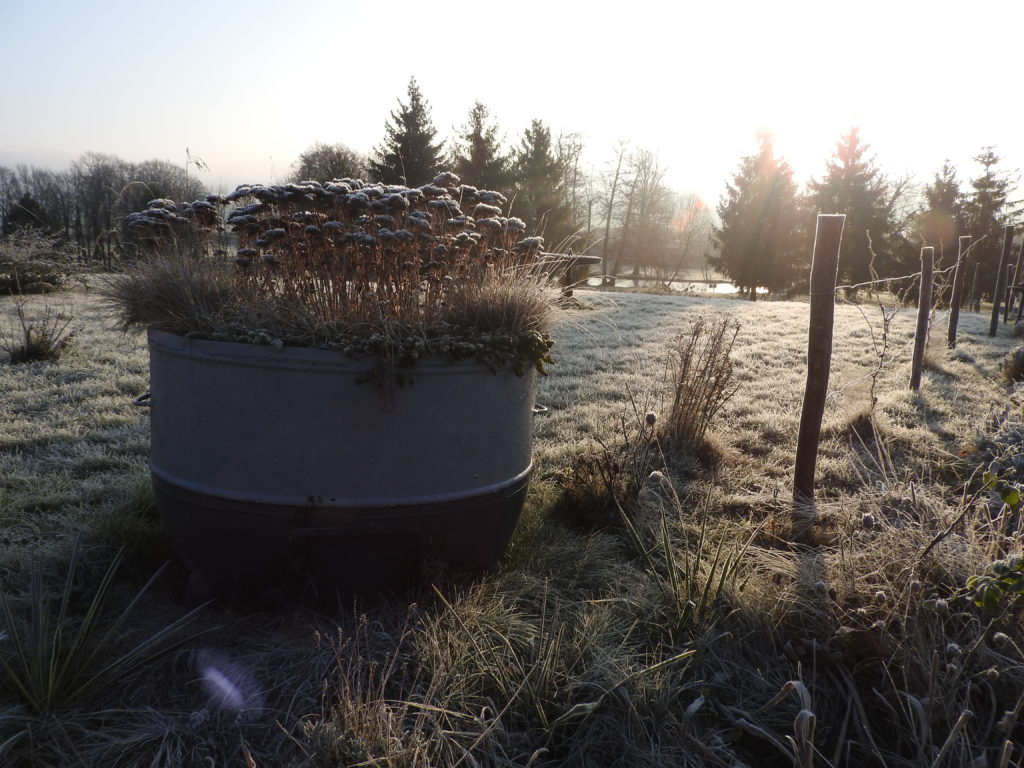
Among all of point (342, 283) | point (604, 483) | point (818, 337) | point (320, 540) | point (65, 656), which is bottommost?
point (65, 656)

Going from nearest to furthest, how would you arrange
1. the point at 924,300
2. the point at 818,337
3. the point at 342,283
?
the point at 342,283, the point at 818,337, the point at 924,300

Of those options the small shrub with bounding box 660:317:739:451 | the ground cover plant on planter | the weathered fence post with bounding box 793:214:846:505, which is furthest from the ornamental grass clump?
the small shrub with bounding box 660:317:739:451

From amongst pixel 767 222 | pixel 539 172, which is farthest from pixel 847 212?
pixel 539 172

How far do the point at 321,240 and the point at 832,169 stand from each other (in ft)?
81.6

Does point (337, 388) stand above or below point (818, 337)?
below

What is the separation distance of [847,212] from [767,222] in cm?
289

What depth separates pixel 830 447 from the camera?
4133 mm

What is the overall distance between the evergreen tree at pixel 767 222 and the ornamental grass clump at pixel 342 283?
72.7ft

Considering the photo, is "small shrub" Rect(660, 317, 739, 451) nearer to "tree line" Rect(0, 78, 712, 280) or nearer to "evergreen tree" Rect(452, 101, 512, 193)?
"tree line" Rect(0, 78, 712, 280)

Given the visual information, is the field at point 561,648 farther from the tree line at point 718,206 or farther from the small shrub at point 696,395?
the tree line at point 718,206

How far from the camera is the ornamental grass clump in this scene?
2018 mm

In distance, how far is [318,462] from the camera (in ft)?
6.38

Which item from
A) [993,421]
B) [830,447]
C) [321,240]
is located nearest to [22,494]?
[321,240]

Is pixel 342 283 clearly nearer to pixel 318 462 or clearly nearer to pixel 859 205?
pixel 318 462
